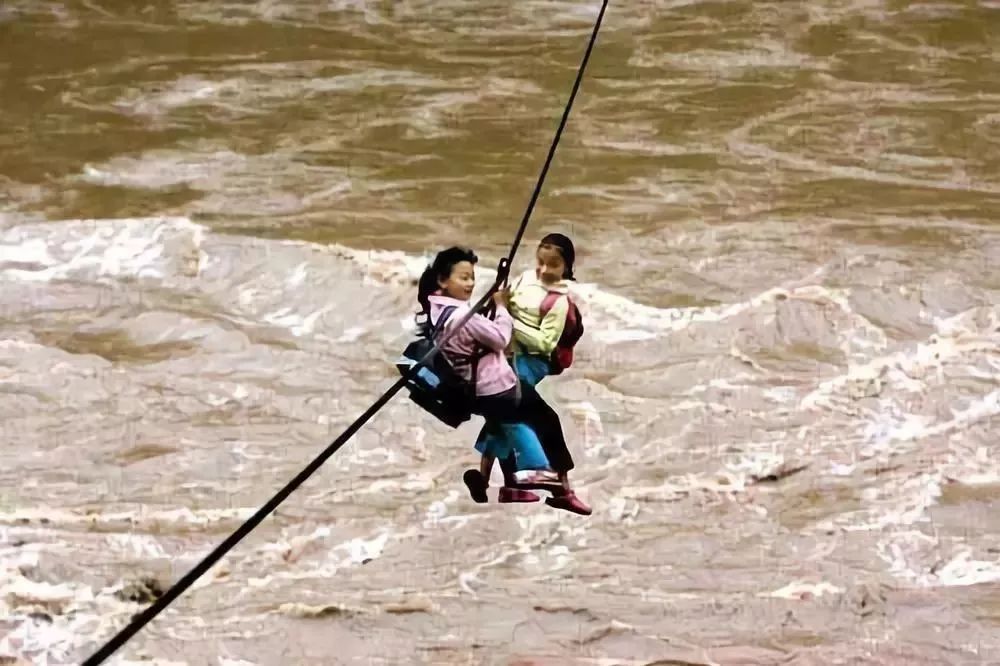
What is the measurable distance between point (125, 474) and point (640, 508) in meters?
0.60

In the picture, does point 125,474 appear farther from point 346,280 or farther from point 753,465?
point 753,465

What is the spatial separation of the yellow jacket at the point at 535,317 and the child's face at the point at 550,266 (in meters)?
0.01

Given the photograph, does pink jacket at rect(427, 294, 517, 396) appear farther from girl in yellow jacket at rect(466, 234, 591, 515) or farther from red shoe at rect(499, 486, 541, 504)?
red shoe at rect(499, 486, 541, 504)

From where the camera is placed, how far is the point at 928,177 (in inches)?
56.9

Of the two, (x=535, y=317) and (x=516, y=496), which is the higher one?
(x=535, y=317)

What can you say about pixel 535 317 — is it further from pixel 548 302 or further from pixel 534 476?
pixel 534 476

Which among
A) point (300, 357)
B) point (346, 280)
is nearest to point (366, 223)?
point (346, 280)

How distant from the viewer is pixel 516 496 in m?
1.08

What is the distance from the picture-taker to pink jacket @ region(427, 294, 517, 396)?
1.13 metres

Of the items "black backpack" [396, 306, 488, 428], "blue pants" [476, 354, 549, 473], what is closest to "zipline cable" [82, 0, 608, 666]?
"black backpack" [396, 306, 488, 428]

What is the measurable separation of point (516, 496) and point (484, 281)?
314mm

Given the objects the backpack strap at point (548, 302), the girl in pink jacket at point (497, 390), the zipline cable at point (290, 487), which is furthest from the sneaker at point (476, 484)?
the backpack strap at point (548, 302)

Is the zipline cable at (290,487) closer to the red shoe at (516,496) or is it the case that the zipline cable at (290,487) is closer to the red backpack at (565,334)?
the red backpack at (565,334)

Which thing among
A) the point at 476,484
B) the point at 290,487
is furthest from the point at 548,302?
the point at 290,487
